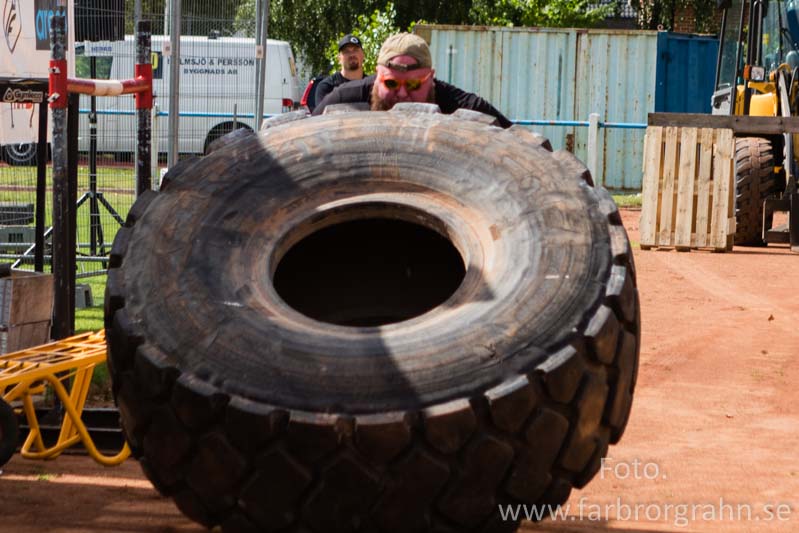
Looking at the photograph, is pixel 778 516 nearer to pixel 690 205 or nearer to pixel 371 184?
pixel 371 184

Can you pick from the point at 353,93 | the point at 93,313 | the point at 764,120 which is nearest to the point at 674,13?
the point at 764,120

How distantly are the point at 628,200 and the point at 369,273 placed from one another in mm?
19498

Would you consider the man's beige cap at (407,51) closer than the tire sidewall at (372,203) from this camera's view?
No

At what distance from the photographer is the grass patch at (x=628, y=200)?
2272 centimetres

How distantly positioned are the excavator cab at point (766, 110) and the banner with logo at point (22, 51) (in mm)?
8900

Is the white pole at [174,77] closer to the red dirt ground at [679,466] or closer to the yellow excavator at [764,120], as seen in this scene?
the red dirt ground at [679,466]

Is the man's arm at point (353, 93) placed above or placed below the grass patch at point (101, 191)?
above

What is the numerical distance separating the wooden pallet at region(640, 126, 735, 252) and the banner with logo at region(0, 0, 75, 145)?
8.77m

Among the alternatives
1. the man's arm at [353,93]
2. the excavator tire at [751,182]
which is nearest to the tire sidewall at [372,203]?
the man's arm at [353,93]

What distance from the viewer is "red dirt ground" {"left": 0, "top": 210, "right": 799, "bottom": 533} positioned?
4.51m

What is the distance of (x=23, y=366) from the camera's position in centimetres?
488

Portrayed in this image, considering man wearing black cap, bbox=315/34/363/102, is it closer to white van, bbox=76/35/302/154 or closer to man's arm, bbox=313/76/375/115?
white van, bbox=76/35/302/154

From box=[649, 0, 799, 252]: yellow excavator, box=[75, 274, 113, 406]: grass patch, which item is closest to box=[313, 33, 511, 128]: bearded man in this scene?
box=[75, 274, 113, 406]: grass patch

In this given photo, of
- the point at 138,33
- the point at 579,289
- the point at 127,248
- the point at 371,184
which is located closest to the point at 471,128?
the point at 371,184
